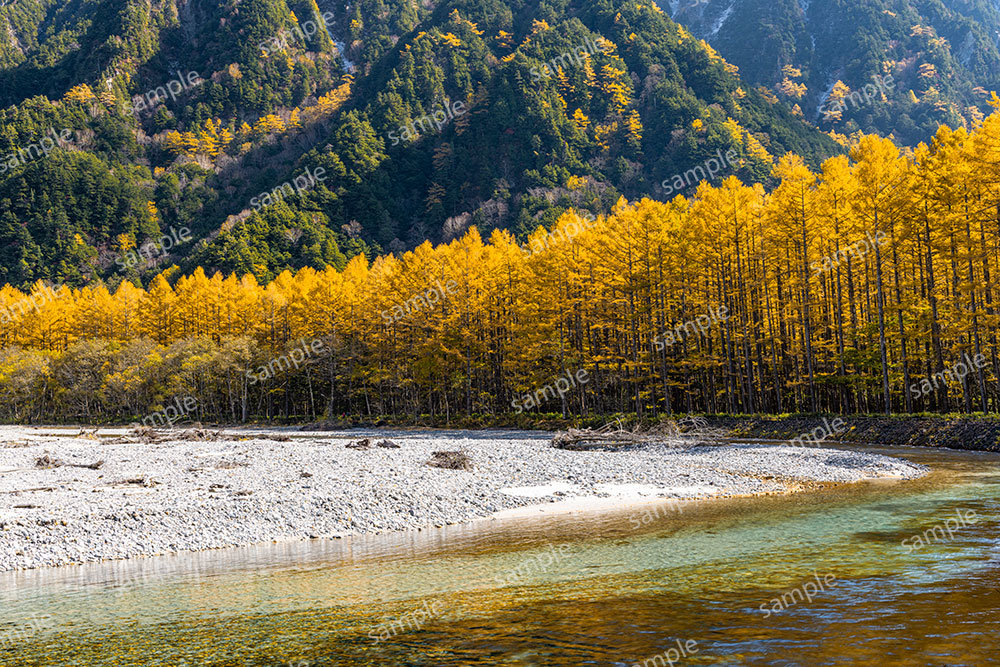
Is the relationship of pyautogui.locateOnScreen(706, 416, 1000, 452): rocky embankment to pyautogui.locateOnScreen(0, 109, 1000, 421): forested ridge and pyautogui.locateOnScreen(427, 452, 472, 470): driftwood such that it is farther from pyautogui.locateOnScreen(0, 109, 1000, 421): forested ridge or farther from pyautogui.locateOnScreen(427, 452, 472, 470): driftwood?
pyautogui.locateOnScreen(427, 452, 472, 470): driftwood

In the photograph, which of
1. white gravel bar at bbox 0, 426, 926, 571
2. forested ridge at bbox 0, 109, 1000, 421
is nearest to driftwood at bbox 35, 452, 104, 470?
white gravel bar at bbox 0, 426, 926, 571

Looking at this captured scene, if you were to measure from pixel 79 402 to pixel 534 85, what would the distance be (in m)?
124

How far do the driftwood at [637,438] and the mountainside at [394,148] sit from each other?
3656 inches

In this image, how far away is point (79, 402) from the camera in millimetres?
77562

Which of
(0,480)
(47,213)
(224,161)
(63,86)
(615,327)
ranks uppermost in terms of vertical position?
(63,86)

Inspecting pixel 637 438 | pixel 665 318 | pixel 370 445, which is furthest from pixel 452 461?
pixel 665 318

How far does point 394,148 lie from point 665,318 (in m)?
143

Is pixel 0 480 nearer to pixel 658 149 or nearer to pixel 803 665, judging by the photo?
pixel 803 665

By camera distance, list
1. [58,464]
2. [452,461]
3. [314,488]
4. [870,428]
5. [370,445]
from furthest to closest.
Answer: [370,445], [870,428], [58,464], [452,461], [314,488]

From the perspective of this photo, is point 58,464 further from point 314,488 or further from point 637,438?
point 637,438

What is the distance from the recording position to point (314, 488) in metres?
18.9

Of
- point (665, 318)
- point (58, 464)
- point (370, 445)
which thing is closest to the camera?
point (58, 464)

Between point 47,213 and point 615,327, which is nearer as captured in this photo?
point 615,327

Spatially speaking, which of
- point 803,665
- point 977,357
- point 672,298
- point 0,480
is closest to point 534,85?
point 672,298
